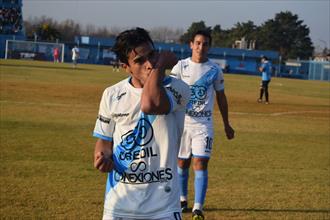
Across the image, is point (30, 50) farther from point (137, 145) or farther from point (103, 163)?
point (103, 163)

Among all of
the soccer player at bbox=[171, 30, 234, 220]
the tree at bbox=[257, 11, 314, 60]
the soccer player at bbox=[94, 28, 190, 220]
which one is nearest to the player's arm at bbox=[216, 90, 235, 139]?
the soccer player at bbox=[171, 30, 234, 220]

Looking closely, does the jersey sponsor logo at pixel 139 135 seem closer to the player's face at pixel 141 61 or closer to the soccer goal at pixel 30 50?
the player's face at pixel 141 61

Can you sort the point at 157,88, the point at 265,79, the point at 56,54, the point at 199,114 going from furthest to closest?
the point at 56,54
the point at 265,79
the point at 199,114
the point at 157,88

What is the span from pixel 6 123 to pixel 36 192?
24.8ft

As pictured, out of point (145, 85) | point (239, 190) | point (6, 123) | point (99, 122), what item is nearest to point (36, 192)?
point (239, 190)

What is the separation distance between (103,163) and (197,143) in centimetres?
441

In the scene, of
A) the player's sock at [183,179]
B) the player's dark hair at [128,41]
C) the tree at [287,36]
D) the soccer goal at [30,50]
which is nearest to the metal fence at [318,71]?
the tree at [287,36]

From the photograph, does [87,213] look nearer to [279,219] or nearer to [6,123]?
[279,219]

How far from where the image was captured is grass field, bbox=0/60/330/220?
27.2ft

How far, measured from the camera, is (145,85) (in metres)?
3.69

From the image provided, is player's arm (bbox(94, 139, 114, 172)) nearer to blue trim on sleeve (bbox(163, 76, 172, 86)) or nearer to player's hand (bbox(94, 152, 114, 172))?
player's hand (bbox(94, 152, 114, 172))

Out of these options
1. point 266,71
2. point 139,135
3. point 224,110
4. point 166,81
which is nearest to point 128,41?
point 166,81

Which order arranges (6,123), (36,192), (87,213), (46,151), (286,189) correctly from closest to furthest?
(87,213), (36,192), (286,189), (46,151), (6,123)

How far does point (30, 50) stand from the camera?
2931 inches
